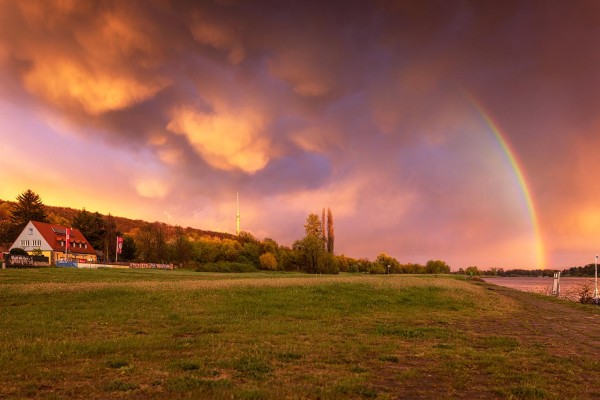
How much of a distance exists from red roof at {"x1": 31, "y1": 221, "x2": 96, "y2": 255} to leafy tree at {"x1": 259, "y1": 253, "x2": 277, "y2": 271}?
158 ft

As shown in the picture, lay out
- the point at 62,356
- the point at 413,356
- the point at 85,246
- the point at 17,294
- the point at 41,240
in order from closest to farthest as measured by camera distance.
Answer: the point at 62,356 → the point at 413,356 → the point at 17,294 → the point at 41,240 → the point at 85,246

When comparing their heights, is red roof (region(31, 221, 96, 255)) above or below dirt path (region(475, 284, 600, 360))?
above

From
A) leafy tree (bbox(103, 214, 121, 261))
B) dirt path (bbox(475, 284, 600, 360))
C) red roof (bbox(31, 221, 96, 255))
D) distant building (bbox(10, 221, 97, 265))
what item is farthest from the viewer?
leafy tree (bbox(103, 214, 121, 261))

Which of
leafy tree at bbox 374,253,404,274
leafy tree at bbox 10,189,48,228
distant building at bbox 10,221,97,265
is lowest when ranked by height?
leafy tree at bbox 374,253,404,274

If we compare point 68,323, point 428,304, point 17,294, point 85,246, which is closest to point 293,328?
point 68,323

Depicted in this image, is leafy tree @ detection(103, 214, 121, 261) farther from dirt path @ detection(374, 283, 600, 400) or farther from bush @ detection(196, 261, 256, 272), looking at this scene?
dirt path @ detection(374, 283, 600, 400)

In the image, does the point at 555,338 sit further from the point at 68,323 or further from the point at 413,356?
the point at 68,323

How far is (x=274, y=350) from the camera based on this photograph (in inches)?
509

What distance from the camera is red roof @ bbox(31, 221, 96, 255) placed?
343 ft

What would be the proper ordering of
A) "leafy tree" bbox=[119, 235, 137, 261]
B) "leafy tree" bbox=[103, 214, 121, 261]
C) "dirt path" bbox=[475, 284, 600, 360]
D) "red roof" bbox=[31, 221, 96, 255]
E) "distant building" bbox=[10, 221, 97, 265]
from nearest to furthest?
"dirt path" bbox=[475, 284, 600, 360], "distant building" bbox=[10, 221, 97, 265], "red roof" bbox=[31, 221, 96, 255], "leafy tree" bbox=[119, 235, 137, 261], "leafy tree" bbox=[103, 214, 121, 261]

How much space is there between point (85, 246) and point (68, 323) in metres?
112

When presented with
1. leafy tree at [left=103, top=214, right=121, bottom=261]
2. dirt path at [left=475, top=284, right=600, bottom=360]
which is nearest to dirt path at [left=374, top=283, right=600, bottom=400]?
dirt path at [left=475, top=284, right=600, bottom=360]

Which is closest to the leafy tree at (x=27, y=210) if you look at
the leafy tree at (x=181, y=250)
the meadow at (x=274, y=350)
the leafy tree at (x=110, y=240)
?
the leafy tree at (x=110, y=240)

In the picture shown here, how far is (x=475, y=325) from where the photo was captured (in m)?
21.7
